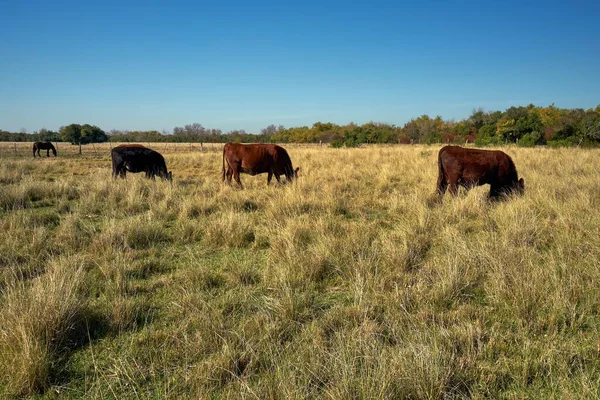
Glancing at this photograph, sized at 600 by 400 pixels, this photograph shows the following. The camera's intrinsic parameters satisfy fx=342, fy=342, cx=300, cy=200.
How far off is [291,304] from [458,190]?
21.5 feet

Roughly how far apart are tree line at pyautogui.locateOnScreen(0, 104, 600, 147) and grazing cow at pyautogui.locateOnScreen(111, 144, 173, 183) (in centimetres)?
2609

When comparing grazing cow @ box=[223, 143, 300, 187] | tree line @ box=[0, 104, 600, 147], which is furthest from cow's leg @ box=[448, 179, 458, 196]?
tree line @ box=[0, 104, 600, 147]

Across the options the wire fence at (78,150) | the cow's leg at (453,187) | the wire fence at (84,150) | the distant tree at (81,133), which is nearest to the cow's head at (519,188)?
the cow's leg at (453,187)

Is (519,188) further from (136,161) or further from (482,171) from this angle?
(136,161)

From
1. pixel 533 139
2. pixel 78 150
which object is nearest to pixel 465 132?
pixel 533 139

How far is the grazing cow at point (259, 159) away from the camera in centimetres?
1142

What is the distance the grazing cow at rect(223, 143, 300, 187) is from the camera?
11.4 metres

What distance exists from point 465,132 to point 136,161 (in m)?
50.0

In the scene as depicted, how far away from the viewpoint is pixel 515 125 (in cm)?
3628

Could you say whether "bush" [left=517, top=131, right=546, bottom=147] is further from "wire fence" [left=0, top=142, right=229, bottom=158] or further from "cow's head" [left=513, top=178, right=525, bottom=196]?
"wire fence" [left=0, top=142, right=229, bottom=158]

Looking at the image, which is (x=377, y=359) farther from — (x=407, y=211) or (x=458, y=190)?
(x=458, y=190)

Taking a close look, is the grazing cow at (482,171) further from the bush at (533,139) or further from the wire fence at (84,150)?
the wire fence at (84,150)

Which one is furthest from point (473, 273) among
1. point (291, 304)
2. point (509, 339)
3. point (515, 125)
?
point (515, 125)

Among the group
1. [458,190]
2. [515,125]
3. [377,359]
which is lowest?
[377,359]
